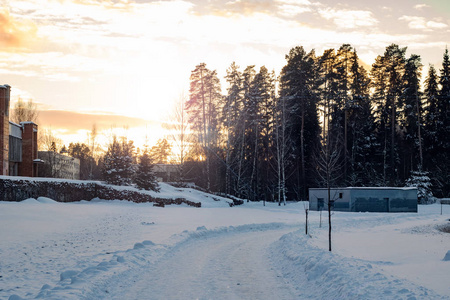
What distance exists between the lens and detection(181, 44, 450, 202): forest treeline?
51875 mm

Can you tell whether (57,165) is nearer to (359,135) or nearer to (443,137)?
(359,135)

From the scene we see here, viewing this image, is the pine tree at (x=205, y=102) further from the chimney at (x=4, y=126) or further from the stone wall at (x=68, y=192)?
the chimney at (x=4, y=126)

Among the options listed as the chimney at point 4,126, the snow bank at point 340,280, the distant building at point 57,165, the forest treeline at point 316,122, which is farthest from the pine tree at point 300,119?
the snow bank at point 340,280

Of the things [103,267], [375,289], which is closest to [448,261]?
[375,289]

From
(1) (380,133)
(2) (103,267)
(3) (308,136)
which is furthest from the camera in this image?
(1) (380,133)

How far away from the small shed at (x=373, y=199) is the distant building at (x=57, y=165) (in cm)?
3310

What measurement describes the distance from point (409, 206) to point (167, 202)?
22.7 metres

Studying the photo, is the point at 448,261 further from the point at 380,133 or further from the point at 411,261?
the point at 380,133

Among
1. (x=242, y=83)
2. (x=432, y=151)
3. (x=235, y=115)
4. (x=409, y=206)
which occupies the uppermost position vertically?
(x=242, y=83)

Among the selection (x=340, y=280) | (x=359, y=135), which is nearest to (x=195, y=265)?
(x=340, y=280)

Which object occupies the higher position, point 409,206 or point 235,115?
point 235,115

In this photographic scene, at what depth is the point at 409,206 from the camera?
37094 mm

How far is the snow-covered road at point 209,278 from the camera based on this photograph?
302 inches

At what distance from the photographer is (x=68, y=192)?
94.7 feet
